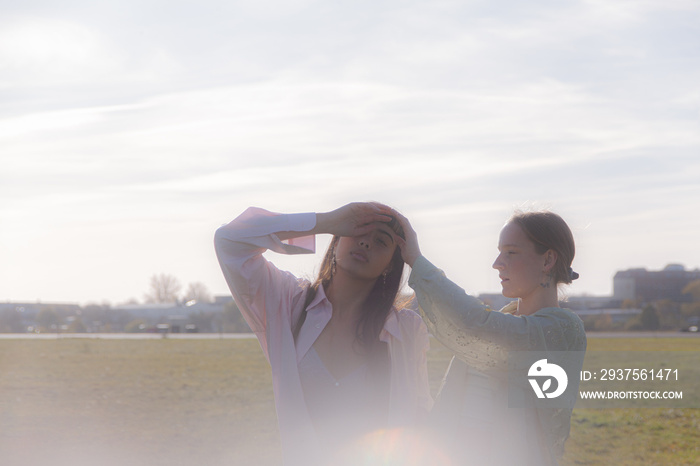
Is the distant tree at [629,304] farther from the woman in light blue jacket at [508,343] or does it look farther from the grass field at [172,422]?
the woman in light blue jacket at [508,343]

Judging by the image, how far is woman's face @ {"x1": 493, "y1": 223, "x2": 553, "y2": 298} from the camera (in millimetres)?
2688

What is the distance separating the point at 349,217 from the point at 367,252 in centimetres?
24

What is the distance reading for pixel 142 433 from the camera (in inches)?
452

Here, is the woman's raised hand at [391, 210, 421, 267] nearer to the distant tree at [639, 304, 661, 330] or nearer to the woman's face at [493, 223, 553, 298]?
the woman's face at [493, 223, 553, 298]

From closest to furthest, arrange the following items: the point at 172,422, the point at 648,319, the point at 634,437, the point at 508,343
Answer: the point at 508,343 → the point at 634,437 → the point at 172,422 → the point at 648,319

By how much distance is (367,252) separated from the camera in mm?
3277

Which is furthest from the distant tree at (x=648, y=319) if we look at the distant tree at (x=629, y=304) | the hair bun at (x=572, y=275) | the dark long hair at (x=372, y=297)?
the hair bun at (x=572, y=275)

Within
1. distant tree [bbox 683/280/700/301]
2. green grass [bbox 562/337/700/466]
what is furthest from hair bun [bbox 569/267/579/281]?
distant tree [bbox 683/280/700/301]

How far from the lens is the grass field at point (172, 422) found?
977 cm

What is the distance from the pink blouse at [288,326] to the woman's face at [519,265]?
0.75 metres

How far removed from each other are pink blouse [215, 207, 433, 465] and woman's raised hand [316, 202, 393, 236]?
5 centimetres

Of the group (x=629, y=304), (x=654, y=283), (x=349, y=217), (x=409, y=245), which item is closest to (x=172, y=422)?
(x=349, y=217)

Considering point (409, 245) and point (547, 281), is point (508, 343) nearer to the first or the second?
point (547, 281)

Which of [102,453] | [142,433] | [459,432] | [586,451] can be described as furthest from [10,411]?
[459,432]
